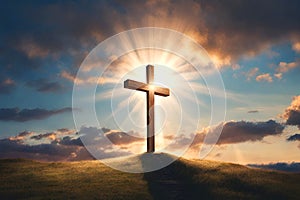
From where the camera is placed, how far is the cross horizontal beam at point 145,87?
3023 cm

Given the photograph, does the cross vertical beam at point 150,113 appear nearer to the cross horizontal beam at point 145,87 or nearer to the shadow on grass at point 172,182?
the cross horizontal beam at point 145,87

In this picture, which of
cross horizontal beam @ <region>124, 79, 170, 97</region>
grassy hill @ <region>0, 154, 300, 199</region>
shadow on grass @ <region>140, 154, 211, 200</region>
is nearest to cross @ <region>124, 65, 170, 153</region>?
cross horizontal beam @ <region>124, 79, 170, 97</region>

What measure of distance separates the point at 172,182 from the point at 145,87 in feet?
24.6

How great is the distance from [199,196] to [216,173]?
423cm

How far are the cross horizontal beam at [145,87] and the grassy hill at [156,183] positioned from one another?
5.41 metres

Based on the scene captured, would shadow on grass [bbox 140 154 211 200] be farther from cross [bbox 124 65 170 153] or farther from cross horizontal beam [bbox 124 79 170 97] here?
cross horizontal beam [bbox 124 79 170 97]

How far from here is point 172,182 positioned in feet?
92.3

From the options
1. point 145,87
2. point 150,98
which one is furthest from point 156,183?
point 145,87

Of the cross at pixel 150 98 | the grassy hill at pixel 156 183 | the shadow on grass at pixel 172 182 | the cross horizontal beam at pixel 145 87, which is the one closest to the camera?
the grassy hill at pixel 156 183

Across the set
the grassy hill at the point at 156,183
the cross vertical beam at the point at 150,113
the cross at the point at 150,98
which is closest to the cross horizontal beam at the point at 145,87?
the cross at the point at 150,98

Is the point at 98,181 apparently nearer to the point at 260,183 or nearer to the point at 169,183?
the point at 169,183

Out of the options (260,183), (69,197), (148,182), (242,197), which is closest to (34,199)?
(69,197)

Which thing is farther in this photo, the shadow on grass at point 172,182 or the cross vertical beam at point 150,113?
the cross vertical beam at point 150,113

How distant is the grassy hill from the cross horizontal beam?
17.7 feet
